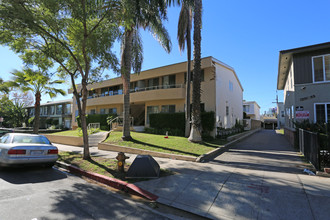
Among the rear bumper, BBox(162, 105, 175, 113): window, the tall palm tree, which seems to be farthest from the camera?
BBox(162, 105, 175, 113): window

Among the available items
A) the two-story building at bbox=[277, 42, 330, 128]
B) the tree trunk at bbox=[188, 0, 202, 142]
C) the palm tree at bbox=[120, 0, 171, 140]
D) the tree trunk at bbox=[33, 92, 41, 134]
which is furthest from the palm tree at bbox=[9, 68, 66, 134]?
the two-story building at bbox=[277, 42, 330, 128]

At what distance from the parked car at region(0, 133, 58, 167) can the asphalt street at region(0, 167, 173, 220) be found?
1.92ft

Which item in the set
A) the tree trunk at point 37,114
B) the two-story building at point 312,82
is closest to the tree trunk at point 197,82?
the two-story building at point 312,82

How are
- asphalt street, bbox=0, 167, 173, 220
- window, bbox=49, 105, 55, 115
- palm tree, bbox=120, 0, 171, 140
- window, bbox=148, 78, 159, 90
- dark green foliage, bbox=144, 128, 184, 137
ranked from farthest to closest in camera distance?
window, bbox=49, 105, 55, 115 < window, bbox=148, 78, 159, 90 < dark green foliage, bbox=144, 128, 184, 137 < palm tree, bbox=120, 0, 171, 140 < asphalt street, bbox=0, 167, 173, 220

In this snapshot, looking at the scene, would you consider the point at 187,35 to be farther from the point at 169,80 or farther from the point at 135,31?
the point at 169,80

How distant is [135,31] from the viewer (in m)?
13.8

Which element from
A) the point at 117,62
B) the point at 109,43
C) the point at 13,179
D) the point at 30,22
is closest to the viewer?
the point at 13,179

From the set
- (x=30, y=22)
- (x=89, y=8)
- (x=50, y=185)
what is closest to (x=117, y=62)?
(x=89, y=8)

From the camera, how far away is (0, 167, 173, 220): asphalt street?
3.47m

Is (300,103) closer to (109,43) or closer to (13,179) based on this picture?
(109,43)

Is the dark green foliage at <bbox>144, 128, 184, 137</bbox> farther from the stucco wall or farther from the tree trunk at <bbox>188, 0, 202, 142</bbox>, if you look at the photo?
the stucco wall

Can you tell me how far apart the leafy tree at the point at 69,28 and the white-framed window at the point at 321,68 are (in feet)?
41.4

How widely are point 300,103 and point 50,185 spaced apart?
47.7 feet

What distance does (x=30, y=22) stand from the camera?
6738 millimetres
